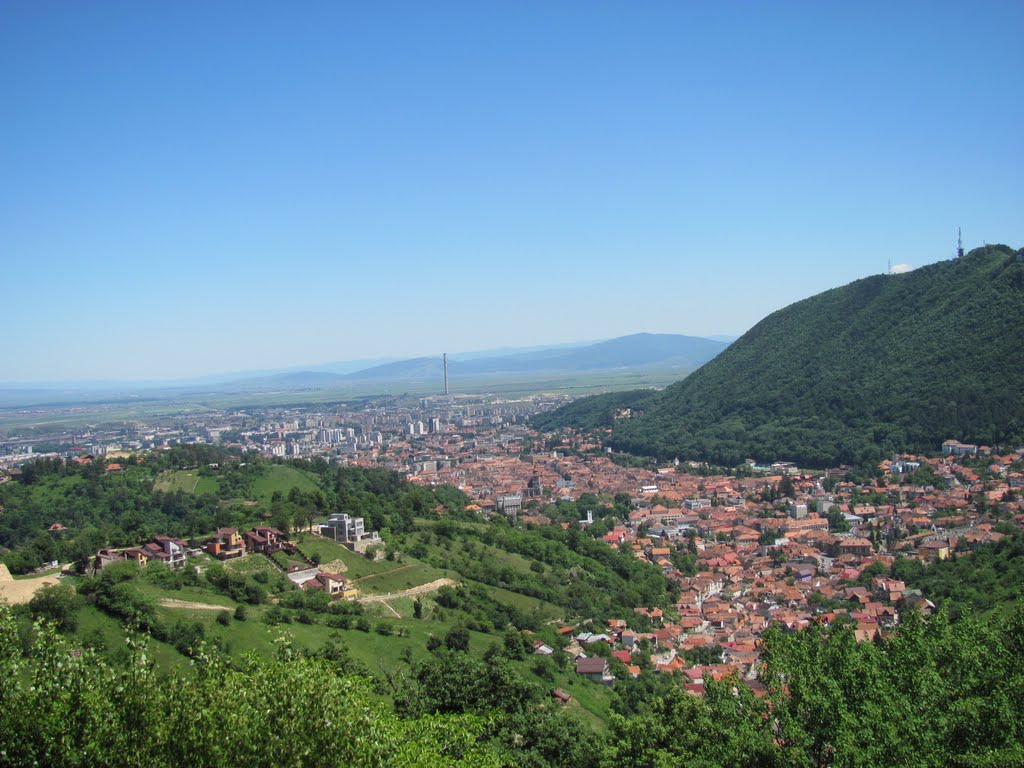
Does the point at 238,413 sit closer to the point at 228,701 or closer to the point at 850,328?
the point at 850,328

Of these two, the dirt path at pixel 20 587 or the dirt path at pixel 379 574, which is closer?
the dirt path at pixel 20 587

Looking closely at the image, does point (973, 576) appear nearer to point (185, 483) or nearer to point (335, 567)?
point (335, 567)

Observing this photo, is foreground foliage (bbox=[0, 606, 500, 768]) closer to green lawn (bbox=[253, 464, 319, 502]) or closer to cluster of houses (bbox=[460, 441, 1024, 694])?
cluster of houses (bbox=[460, 441, 1024, 694])

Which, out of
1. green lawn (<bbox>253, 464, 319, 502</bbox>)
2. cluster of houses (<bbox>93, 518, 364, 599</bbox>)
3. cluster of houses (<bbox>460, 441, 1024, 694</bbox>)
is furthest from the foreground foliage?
green lawn (<bbox>253, 464, 319, 502</bbox>)

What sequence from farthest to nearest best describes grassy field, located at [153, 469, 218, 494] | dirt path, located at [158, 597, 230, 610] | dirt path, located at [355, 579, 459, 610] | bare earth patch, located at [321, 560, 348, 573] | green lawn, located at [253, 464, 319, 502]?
1. grassy field, located at [153, 469, 218, 494]
2. green lawn, located at [253, 464, 319, 502]
3. bare earth patch, located at [321, 560, 348, 573]
4. dirt path, located at [355, 579, 459, 610]
5. dirt path, located at [158, 597, 230, 610]

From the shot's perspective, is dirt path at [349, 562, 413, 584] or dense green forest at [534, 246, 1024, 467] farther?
dense green forest at [534, 246, 1024, 467]

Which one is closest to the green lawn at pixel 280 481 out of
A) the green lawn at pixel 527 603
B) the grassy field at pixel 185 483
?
the grassy field at pixel 185 483

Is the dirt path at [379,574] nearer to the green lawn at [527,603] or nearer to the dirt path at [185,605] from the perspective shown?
the green lawn at [527,603]

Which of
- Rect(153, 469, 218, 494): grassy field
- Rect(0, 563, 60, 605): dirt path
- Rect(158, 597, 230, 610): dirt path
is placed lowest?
Rect(158, 597, 230, 610): dirt path
